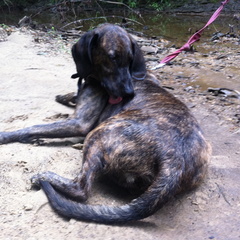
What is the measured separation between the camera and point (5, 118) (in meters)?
4.23

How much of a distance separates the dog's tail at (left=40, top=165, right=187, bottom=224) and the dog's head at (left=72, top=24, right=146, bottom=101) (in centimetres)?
136

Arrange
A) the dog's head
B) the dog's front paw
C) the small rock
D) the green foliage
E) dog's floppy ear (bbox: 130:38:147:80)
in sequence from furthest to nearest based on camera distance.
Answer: the green foliage, dog's floppy ear (bbox: 130:38:147:80), the dog's head, the dog's front paw, the small rock

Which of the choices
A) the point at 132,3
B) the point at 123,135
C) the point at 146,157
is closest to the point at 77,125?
the point at 123,135

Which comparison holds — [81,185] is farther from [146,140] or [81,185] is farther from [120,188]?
[146,140]

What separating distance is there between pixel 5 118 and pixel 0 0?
19.8 m

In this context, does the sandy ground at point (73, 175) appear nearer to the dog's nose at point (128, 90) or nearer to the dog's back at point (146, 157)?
the dog's back at point (146, 157)

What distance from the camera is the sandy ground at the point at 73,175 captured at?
98.0 inches

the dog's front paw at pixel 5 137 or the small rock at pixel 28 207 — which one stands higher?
the small rock at pixel 28 207

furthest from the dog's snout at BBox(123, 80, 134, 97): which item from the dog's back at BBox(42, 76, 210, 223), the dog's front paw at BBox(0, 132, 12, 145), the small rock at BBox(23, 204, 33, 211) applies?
the small rock at BBox(23, 204, 33, 211)

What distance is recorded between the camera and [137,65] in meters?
4.07

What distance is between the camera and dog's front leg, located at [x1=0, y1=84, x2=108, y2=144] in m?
3.70

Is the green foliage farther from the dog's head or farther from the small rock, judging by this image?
the small rock

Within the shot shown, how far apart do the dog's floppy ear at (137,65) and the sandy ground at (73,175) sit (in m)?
1.04

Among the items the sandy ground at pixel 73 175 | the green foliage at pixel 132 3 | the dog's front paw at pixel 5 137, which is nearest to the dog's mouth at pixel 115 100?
the sandy ground at pixel 73 175
